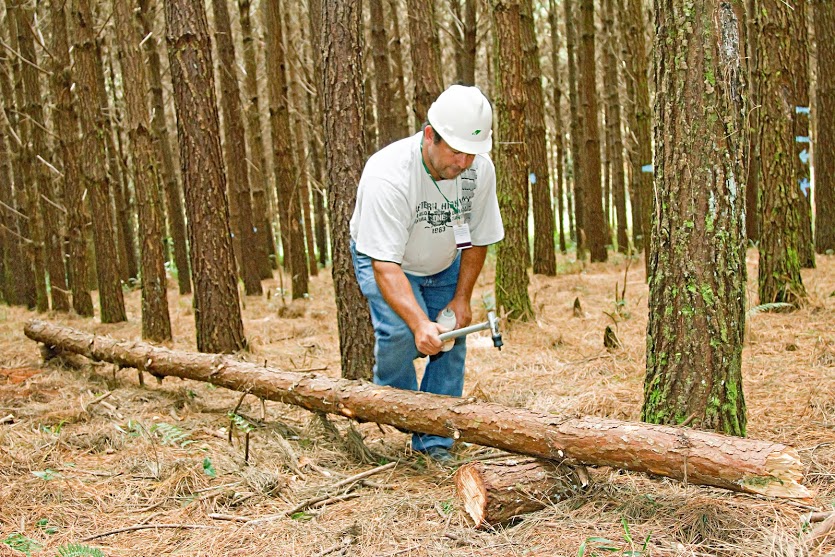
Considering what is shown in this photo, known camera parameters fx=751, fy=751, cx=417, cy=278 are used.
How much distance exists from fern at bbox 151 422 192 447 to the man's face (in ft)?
6.89

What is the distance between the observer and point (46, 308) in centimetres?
1130

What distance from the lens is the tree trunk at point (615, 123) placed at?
13359 mm

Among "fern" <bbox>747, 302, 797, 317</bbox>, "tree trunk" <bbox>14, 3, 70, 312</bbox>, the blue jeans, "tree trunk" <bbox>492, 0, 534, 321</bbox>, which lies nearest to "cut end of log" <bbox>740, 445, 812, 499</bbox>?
the blue jeans

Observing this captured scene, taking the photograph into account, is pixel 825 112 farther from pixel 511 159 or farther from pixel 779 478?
pixel 779 478

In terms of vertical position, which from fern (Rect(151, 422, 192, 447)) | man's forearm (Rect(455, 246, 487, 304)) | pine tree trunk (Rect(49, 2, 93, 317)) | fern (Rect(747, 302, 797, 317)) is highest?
pine tree trunk (Rect(49, 2, 93, 317))

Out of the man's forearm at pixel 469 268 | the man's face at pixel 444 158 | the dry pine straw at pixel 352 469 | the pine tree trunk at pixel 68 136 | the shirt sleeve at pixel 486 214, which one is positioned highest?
the pine tree trunk at pixel 68 136

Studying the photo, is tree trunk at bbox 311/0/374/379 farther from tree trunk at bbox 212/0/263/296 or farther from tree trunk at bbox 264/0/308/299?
tree trunk at bbox 212/0/263/296

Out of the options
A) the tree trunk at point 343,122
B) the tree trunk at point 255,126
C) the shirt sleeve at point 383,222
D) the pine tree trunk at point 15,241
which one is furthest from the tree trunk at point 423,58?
the pine tree trunk at point 15,241

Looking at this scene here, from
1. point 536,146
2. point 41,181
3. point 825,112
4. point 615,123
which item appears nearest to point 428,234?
point 536,146

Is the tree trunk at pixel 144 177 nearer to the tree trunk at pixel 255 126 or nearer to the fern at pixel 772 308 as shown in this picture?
the tree trunk at pixel 255 126

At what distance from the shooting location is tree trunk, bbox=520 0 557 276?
10109mm

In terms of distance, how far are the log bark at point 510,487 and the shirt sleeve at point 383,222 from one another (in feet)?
3.58

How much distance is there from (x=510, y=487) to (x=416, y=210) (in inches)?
57.0

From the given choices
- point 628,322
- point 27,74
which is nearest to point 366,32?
point 27,74
